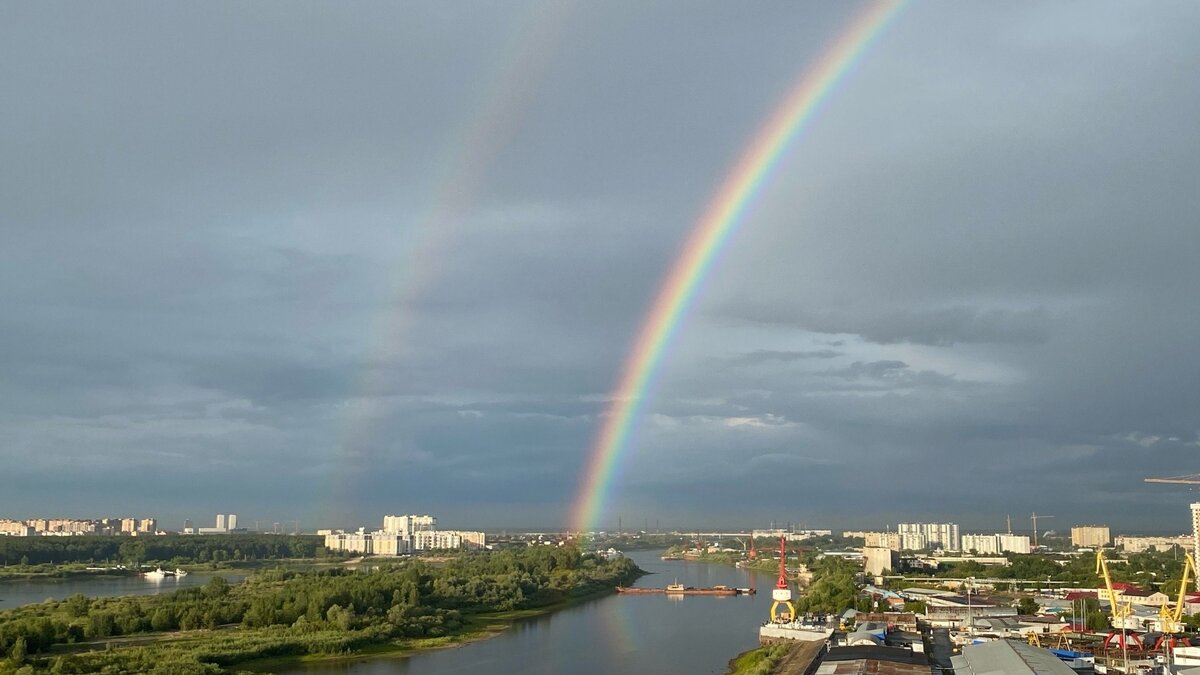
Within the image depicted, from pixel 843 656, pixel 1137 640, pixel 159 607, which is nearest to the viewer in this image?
pixel 843 656

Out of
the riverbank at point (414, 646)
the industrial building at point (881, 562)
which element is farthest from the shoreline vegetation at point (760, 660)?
the industrial building at point (881, 562)

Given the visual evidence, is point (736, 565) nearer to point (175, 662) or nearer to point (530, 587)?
point (530, 587)

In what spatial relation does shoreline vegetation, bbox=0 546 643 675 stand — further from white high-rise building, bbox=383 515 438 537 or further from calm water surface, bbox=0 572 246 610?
white high-rise building, bbox=383 515 438 537

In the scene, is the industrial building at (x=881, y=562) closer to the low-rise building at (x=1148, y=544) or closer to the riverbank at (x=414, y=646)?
the riverbank at (x=414, y=646)

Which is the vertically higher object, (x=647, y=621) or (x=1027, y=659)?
(x=1027, y=659)

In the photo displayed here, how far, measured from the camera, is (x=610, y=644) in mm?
19844

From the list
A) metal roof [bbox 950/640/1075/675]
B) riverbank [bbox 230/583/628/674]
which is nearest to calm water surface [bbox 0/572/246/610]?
riverbank [bbox 230/583/628/674]

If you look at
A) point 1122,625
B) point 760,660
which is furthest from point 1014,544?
point 760,660

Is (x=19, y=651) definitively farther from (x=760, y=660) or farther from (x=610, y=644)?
(x=760, y=660)

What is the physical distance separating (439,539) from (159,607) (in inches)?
2290

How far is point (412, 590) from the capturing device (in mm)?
23672

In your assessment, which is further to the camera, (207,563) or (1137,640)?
(207,563)

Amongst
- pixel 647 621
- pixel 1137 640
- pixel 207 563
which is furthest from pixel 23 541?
pixel 1137 640

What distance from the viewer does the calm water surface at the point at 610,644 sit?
16453mm
